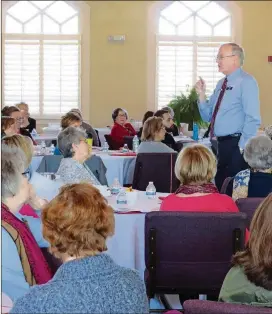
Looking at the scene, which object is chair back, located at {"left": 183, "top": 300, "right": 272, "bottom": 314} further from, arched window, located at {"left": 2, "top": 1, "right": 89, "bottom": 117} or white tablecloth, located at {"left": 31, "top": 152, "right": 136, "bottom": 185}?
arched window, located at {"left": 2, "top": 1, "right": 89, "bottom": 117}

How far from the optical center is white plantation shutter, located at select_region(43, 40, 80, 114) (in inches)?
550

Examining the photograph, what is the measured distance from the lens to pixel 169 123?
998 cm

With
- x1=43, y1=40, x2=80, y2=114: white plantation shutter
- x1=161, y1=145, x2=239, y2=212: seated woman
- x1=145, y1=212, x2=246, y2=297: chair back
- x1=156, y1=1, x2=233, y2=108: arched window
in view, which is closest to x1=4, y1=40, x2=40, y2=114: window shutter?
x1=43, y1=40, x2=80, y2=114: white plantation shutter

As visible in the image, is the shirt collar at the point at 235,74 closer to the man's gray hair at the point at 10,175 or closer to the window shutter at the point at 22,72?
the man's gray hair at the point at 10,175

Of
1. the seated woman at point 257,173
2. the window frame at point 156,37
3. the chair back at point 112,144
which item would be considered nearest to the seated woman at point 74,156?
the seated woman at point 257,173

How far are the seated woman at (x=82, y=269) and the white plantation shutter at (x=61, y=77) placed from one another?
38.9ft

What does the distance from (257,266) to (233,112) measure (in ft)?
13.1

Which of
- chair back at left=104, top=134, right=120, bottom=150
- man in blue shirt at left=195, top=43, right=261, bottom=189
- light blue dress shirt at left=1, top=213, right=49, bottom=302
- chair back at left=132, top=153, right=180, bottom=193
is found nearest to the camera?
light blue dress shirt at left=1, top=213, right=49, bottom=302

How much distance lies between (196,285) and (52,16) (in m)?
11.1

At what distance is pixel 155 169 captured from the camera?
267 inches

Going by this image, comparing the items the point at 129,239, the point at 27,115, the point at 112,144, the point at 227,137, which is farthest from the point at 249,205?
the point at 27,115

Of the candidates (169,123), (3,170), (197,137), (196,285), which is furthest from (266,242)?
(197,137)

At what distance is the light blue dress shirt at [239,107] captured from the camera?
5.99 metres

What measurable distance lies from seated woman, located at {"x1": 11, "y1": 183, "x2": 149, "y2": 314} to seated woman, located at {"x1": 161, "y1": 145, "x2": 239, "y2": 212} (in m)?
1.55
